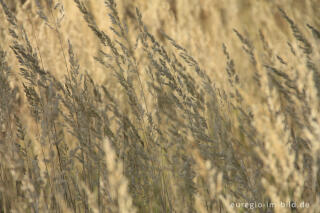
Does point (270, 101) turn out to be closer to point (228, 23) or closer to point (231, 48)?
point (231, 48)

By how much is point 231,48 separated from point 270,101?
2.39m

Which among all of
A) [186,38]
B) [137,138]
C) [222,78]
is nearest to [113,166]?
[137,138]

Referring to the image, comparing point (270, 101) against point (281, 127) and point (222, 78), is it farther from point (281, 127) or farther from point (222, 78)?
point (222, 78)

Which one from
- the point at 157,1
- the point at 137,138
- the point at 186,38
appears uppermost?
the point at 157,1

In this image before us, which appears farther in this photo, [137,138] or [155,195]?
[155,195]

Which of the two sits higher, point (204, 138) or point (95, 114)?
point (95, 114)

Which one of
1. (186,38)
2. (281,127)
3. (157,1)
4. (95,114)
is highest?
(157,1)

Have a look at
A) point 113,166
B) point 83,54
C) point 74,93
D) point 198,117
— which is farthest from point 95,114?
point 83,54

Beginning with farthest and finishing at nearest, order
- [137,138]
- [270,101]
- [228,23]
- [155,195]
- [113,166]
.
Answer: [228,23]
[155,195]
[137,138]
[270,101]
[113,166]

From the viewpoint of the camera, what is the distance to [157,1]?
3.39 m

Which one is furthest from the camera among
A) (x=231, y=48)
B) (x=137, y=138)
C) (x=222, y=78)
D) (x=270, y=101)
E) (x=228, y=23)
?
Answer: (x=228, y=23)

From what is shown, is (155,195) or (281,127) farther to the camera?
(155,195)

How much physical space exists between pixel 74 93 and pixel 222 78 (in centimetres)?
109

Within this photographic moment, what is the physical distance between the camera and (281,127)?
3.15 ft
